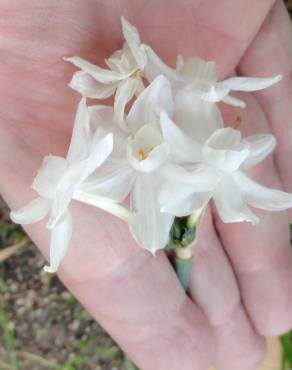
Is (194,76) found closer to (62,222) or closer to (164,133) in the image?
(164,133)

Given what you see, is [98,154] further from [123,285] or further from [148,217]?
[123,285]

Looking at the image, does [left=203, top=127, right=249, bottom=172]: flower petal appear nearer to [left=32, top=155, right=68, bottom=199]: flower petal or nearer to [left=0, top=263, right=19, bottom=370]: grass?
[left=32, top=155, right=68, bottom=199]: flower petal

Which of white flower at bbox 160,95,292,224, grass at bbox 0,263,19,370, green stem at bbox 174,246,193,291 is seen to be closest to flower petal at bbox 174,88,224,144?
white flower at bbox 160,95,292,224

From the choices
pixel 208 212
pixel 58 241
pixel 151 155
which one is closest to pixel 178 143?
pixel 151 155

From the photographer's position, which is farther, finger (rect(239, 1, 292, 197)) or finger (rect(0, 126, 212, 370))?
finger (rect(239, 1, 292, 197))

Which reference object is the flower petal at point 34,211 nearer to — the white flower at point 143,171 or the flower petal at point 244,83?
the white flower at point 143,171

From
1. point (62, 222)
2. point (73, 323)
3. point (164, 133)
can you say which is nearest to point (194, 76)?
point (164, 133)
